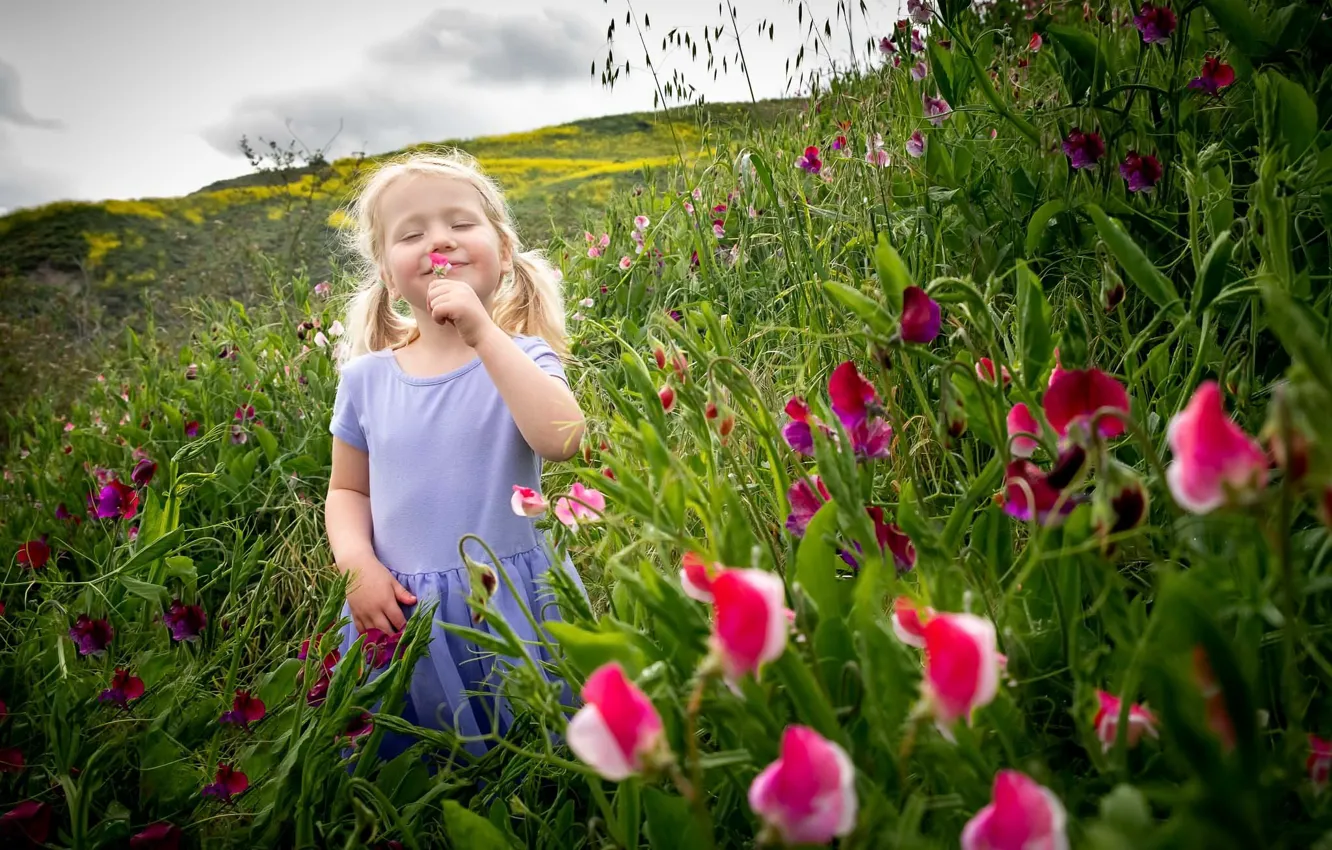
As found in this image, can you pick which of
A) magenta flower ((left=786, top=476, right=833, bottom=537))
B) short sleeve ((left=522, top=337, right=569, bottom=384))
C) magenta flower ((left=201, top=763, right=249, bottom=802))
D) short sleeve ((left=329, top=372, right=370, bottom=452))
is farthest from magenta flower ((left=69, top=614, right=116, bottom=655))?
magenta flower ((left=786, top=476, right=833, bottom=537))

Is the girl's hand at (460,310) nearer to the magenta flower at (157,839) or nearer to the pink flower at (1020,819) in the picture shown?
the magenta flower at (157,839)

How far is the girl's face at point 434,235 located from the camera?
1495 mm

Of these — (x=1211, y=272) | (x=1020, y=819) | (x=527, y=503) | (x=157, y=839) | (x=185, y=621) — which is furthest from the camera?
(x=185, y=621)

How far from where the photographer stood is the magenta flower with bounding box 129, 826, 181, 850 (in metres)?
0.81

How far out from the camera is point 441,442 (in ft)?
4.87

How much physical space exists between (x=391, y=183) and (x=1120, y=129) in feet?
4.24

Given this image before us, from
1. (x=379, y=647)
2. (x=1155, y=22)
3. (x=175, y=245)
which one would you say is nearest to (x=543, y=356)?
(x=379, y=647)

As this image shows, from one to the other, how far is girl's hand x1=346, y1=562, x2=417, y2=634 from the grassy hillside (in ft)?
3.50

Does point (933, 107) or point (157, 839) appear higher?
point (933, 107)

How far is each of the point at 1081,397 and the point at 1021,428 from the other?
4.7 inches

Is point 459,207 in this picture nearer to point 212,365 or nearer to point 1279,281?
point 1279,281

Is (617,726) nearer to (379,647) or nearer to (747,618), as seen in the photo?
(747,618)

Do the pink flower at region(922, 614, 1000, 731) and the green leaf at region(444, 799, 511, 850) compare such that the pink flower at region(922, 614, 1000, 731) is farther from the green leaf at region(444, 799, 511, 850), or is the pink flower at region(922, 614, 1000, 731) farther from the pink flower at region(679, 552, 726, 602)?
the green leaf at region(444, 799, 511, 850)

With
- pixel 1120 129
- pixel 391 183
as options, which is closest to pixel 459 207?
pixel 391 183
